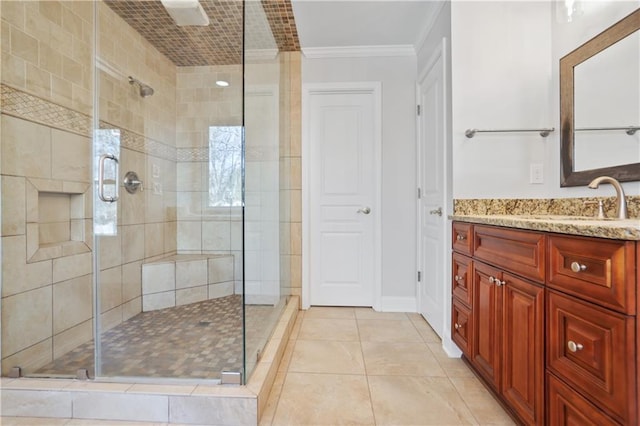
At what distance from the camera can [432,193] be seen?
228cm

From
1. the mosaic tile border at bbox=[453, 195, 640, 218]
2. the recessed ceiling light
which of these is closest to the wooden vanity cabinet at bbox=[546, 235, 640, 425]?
the mosaic tile border at bbox=[453, 195, 640, 218]

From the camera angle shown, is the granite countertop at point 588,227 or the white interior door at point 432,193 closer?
the granite countertop at point 588,227

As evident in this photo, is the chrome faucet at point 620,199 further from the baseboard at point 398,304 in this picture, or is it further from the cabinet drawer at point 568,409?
the baseboard at point 398,304

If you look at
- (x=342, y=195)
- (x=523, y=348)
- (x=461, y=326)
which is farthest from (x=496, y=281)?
(x=342, y=195)

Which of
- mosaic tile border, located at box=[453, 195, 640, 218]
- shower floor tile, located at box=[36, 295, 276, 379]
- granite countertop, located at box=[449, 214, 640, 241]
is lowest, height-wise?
shower floor tile, located at box=[36, 295, 276, 379]

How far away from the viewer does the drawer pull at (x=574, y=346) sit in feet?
2.95

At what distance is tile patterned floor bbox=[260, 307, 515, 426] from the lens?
1345mm

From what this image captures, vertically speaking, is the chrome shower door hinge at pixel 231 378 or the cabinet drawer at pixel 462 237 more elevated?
the cabinet drawer at pixel 462 237

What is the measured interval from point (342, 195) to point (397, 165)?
0.54 m

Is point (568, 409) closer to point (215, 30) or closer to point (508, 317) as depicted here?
point (508, 317)

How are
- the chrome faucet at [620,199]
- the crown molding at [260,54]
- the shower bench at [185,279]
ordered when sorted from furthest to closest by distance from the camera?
1. the shower bench at [185,279]
2. the crown molding at [260,54]
3. the chrome faucet at [620,199]

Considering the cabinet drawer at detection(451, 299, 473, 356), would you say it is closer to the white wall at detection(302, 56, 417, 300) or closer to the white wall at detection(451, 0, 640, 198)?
the white wall at detection(451, 0, 640, 198)

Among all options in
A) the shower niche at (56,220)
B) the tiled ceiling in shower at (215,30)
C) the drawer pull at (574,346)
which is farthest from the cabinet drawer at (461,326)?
the shower niche at (56,220)

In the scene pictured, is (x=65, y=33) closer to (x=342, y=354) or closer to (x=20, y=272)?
(x=20, y=272)
